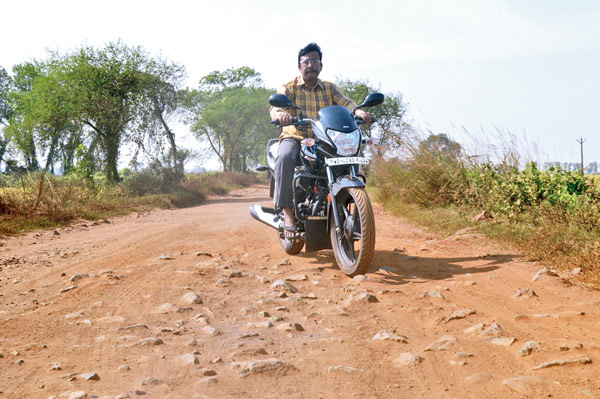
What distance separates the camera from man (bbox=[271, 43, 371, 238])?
5.62 m

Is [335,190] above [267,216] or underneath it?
above

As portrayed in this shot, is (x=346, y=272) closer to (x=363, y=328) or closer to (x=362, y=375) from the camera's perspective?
(x=363, y=328)

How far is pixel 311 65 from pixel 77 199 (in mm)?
9440

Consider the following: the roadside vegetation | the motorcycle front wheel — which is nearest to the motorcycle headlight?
the motorcycle front wheel

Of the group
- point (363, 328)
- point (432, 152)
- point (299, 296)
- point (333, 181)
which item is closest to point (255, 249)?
point (333, 181)

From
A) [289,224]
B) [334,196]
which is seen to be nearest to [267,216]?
[289,224]

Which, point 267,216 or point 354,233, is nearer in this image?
point 354,233

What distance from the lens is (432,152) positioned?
415 inches

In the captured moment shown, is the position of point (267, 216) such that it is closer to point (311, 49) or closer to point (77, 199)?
point (311, 49)

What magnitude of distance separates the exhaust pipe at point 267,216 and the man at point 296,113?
1.67ft

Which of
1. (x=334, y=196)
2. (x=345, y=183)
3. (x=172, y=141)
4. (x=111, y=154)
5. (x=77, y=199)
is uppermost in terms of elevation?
(x=172, y=141)

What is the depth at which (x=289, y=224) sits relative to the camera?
572cm

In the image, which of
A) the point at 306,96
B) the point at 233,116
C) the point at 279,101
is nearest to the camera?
the point at 279,101

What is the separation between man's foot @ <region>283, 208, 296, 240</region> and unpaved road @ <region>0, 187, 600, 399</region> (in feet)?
1.14
